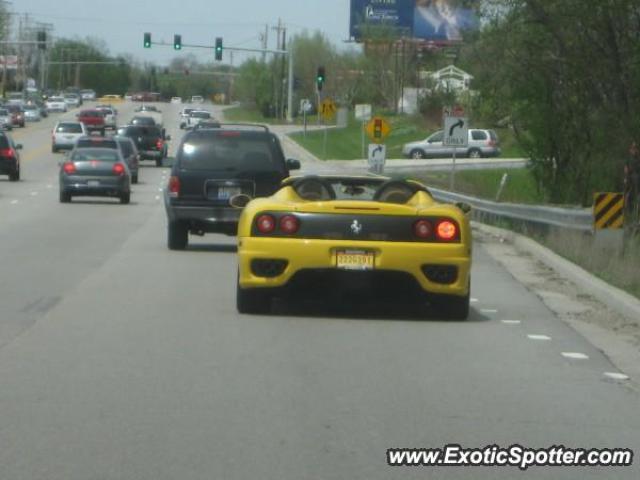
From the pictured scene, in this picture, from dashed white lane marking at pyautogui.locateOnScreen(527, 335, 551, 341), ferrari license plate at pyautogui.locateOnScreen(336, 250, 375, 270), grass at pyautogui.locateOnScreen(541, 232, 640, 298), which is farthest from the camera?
grass at pyautogui.locateOnScreen(541, 232, 640, 298)

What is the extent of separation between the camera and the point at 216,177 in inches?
870

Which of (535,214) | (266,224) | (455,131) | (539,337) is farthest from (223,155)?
(455,131)

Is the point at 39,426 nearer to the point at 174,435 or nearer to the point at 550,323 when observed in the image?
the point at 174,435

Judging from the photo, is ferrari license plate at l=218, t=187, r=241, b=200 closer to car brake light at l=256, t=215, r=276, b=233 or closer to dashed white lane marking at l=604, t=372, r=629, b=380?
car brake light at l=256, t=215, r=276, b=233

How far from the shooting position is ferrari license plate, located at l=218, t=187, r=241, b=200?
22022 mm

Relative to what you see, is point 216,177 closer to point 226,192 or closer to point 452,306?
point 226,192

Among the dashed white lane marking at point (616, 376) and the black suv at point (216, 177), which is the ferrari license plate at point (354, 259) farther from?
the black suv at point (216, 177)

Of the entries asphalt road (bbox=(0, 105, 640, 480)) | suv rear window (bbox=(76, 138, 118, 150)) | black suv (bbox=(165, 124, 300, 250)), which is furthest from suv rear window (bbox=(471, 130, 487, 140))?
asphalt road (bbox=(0, 105, 640, 480))

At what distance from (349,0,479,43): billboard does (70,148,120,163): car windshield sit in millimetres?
62498

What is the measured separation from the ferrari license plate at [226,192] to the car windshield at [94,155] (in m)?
14.8

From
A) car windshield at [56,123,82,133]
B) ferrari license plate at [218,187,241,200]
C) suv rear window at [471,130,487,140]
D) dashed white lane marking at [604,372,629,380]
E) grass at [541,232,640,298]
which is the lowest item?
car windshield at [56,123,82,133]

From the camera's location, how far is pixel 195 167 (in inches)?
876

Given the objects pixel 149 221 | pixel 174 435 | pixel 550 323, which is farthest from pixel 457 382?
pixel 149 221

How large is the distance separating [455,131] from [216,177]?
1167 cm
